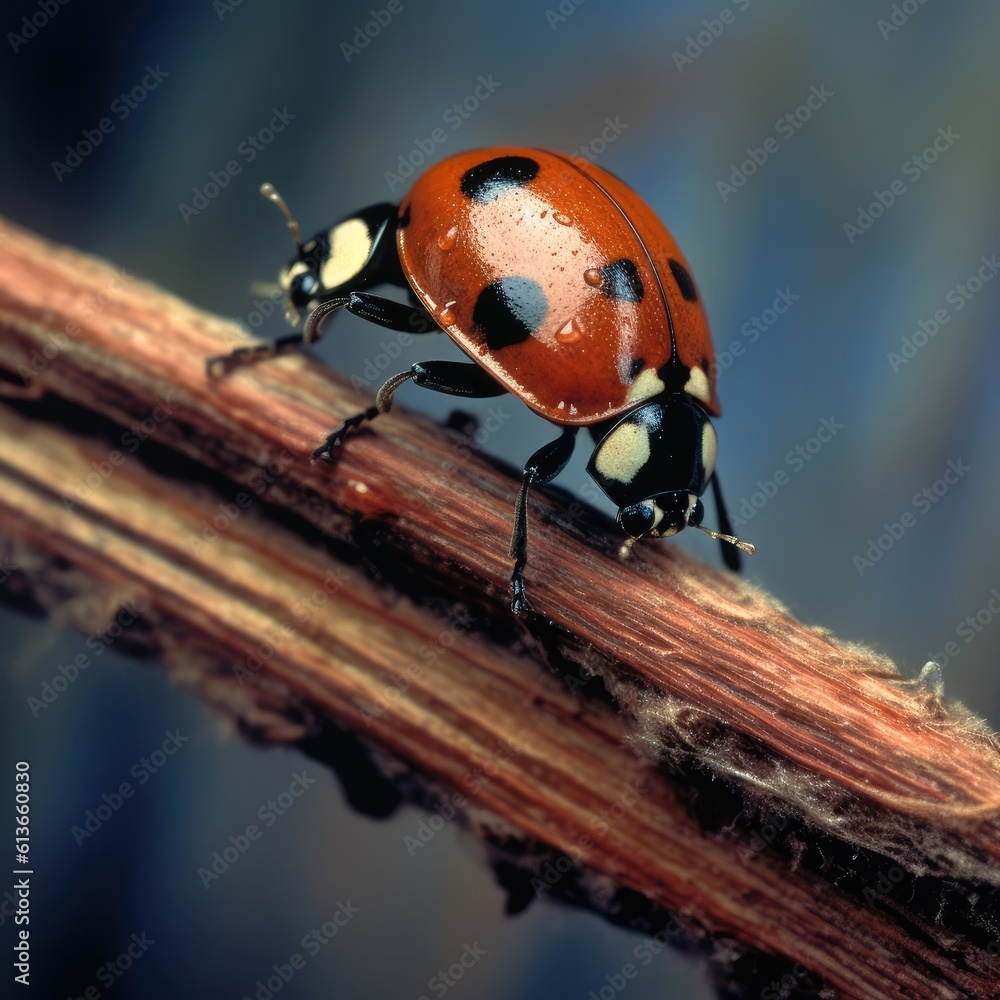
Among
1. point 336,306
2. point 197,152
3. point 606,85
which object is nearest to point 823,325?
point 606,85

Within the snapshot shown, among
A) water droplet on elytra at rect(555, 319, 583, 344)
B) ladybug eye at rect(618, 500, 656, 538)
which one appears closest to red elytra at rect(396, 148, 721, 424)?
water droplet on elytra at rect(555, 319, 583, 344)

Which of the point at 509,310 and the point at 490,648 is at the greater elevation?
the point at 509,310

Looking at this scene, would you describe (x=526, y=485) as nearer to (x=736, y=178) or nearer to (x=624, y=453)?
(x=624, y=453)

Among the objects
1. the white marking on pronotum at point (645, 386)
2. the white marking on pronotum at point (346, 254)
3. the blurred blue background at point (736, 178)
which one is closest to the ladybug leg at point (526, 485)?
the white marking on pronotum at point (645, 386)

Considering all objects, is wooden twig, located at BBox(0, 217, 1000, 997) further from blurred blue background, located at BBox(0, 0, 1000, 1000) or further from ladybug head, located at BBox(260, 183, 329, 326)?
blurred blue background, located at BBox(0, 0, 1000, 1000)

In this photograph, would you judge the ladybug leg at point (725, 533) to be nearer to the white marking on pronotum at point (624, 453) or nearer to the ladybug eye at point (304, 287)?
the white marking on pronotum at point (624, 453)

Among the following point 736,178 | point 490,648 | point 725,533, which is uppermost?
point 736,178

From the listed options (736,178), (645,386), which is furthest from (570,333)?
(736,178)
